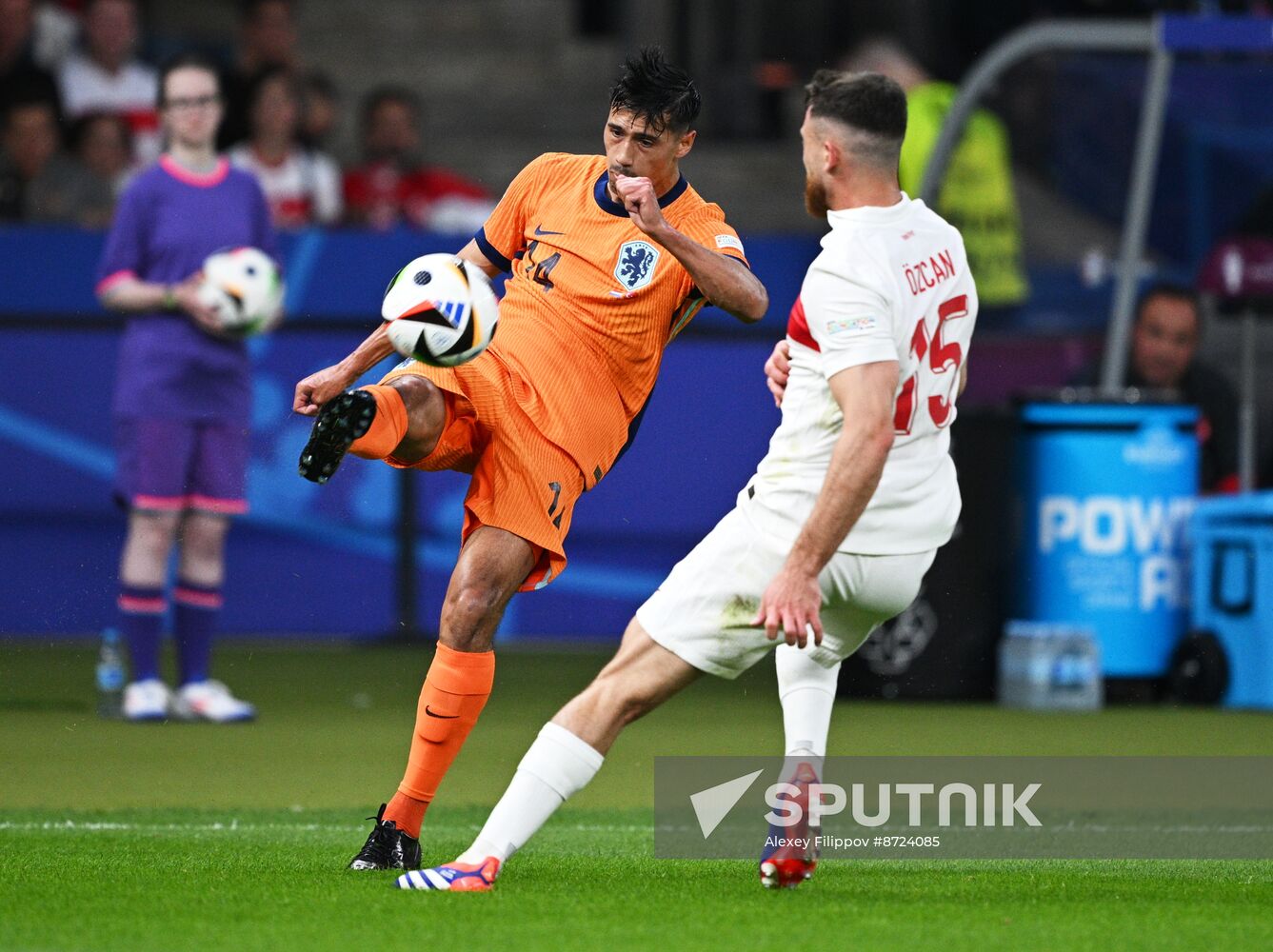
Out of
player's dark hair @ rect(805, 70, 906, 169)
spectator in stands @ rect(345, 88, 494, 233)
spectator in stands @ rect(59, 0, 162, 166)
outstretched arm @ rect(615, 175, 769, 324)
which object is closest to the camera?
player's dark hair @ rect(805, 70, 906, 169)

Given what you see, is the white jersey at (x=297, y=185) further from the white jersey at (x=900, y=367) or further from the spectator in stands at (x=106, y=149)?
the white jersey at (x=900, y=367)

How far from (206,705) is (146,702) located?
23cm

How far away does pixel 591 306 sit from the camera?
5.64 metres

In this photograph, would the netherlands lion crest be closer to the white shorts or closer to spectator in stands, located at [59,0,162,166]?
the white shorts

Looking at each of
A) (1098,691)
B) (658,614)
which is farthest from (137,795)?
(1098,691)

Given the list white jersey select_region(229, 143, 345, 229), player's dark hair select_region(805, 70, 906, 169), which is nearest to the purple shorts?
white jersey select_region(229, 143, 345, 229)

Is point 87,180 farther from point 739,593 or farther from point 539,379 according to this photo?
point 739,593

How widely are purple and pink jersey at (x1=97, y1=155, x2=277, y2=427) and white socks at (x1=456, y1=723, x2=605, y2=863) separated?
4042 millimetres

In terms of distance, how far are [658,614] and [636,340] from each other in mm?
1031

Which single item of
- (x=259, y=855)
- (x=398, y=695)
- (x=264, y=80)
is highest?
(x=264, y=80)

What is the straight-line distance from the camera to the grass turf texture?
453 centimetres

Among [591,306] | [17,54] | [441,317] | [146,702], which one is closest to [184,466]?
[146,702]

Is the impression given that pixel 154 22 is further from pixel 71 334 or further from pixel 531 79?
pixel 71 334

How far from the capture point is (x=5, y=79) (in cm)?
1264
